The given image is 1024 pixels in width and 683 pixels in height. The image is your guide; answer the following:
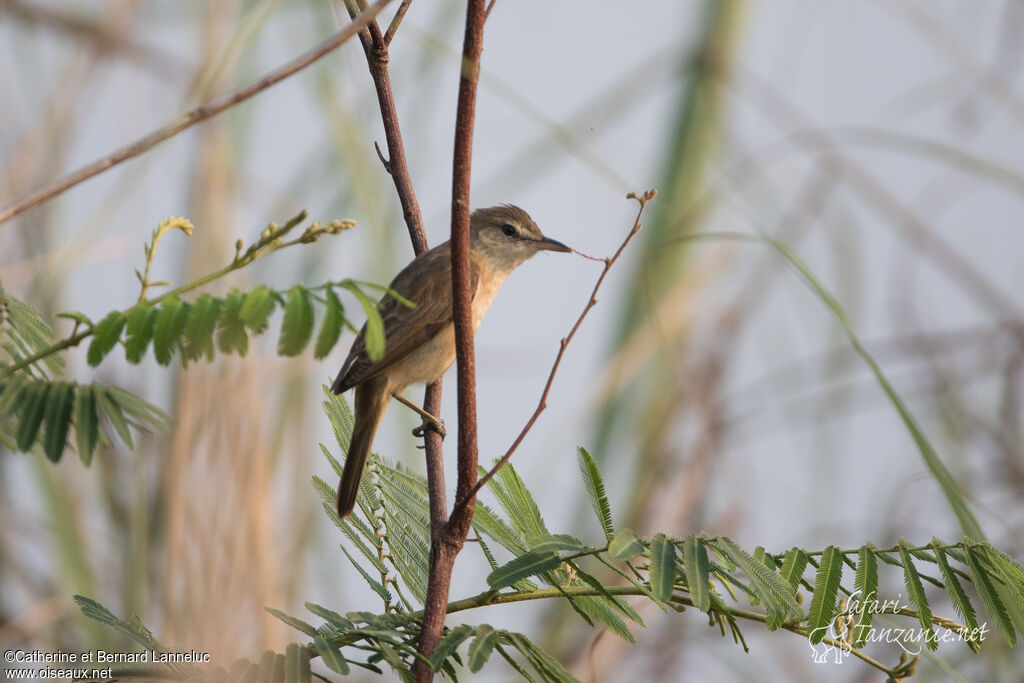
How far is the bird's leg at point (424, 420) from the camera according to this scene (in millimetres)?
2168

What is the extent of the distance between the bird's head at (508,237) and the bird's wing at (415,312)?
479 mm

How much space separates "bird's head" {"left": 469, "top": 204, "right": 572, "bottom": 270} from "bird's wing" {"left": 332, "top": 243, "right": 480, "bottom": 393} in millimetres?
479

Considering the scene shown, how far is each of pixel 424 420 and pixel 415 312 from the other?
0.71 metres

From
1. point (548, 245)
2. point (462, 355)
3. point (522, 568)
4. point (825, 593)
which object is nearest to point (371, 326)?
point (462, 355)

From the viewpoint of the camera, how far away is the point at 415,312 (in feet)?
9.48

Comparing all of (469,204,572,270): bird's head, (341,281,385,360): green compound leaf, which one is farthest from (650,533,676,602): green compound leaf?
(469,204,572,270): bird's head

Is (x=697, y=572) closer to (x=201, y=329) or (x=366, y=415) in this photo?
(x=201, y=329)

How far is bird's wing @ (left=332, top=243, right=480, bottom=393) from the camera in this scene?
2.66 m

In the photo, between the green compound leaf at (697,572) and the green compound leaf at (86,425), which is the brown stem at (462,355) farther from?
the green compound leaf at (86,425)

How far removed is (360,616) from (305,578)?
83.4 inches

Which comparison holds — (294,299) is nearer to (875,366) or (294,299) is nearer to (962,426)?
(875,366)

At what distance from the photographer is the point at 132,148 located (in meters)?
1.13

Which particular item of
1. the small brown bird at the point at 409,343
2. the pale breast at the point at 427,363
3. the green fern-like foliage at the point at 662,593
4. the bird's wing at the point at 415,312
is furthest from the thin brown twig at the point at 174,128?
the pale breast at the point at 427,363

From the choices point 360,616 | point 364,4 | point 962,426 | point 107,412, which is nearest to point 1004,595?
point 360,616
